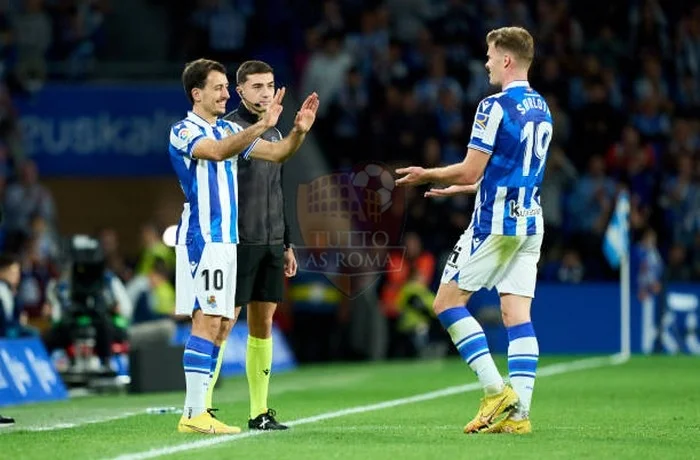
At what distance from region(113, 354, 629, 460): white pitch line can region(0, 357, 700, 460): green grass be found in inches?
4.2

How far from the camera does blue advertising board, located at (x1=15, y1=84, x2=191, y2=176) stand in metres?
24.5

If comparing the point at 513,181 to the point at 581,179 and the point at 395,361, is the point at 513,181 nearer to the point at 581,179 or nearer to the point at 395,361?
the point at 395,361

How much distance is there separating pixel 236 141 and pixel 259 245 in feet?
3.42

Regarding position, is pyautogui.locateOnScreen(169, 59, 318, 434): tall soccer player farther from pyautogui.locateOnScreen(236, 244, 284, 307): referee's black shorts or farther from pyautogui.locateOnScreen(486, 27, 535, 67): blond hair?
pyautogui.locateOnScreen(486, 27, 535, 67): blond hair

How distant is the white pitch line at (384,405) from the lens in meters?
9.23

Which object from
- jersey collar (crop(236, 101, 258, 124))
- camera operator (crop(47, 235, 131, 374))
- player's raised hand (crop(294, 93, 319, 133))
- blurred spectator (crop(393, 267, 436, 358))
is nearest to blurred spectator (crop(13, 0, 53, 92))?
blurred spectator (crop(393, 267, 436, 358))

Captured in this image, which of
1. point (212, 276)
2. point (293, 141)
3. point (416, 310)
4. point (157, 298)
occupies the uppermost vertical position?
point (293, 141)

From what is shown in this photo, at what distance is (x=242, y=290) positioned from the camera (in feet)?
34.8

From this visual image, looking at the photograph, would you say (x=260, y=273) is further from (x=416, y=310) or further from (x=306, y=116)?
(x=416, y=310)

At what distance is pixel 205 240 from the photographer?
33.6 feet

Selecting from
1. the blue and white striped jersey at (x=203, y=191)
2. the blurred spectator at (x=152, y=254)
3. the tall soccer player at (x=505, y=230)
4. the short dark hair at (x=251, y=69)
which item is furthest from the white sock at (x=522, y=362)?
the blurred spectator at (x=152, y=254)

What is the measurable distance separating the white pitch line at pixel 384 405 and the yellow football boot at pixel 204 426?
0.12m

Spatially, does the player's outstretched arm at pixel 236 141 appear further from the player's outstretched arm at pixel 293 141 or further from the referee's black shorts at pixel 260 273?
the referee's black shorts at pixel 260 273

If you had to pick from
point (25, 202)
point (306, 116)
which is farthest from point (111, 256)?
point (306, 116)
